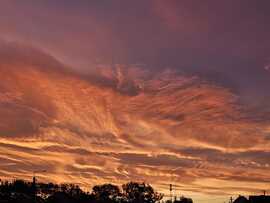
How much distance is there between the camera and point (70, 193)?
14138 centimetres

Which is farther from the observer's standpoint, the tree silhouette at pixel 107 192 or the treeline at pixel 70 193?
the tree silhouette at pixel 107 192

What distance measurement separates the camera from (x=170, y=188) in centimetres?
15825

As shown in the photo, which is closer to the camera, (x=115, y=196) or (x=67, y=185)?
(x=67, y=185)

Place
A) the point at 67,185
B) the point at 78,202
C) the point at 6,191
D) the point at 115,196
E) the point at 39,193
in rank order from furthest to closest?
the point at 115,196, the point at 67,185, the point at 39,193, the point at 78,202, the point at 6,191

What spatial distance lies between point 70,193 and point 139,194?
1174 inches

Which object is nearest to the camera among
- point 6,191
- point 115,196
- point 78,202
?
point 6,191

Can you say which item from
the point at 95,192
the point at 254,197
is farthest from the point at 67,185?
the point at 254,197

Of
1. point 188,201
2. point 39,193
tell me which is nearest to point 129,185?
point 188,201

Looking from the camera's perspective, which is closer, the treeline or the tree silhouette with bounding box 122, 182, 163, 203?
the treeline

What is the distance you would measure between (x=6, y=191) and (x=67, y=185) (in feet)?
108

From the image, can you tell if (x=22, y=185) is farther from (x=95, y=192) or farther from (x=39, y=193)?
(x=95, y=192)

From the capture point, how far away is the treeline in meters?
112

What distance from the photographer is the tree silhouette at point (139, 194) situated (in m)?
161

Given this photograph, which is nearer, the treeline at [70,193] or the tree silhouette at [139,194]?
the treeline at [70,193]
